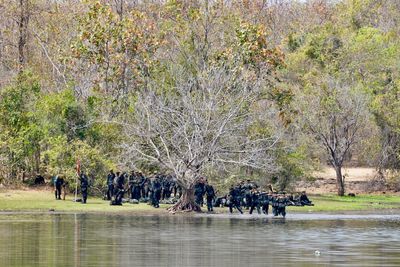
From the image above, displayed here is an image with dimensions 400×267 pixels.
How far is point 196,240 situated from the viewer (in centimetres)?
4138

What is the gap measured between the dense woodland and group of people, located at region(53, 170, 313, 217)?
4.11ft

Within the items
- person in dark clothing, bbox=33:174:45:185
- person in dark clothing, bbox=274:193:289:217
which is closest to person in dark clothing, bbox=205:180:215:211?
person in dark clothing, bbox=274:193:289:217

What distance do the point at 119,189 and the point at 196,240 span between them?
2379 cm

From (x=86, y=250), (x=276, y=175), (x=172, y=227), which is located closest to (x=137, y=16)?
(x=276, y=175)

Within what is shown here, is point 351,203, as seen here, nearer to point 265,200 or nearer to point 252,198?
point 252,198

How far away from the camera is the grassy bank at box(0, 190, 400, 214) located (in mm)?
61688

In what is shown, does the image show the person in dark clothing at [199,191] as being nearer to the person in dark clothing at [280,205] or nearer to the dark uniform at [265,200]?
the dark uniform at [265,200]

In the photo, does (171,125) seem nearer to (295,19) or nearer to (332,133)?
(332,133)

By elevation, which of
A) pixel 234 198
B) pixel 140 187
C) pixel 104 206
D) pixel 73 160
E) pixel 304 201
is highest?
pixel 73 160

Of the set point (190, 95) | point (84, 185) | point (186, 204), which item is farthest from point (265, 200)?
point (84, 185)

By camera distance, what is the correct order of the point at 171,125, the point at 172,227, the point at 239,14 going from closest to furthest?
the point at 172,227, the point at 171,125, the point at 239,14

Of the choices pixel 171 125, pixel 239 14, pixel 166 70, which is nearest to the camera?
pixel 171 125

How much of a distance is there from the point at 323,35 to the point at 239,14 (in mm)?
10652

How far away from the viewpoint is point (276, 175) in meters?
74.6
